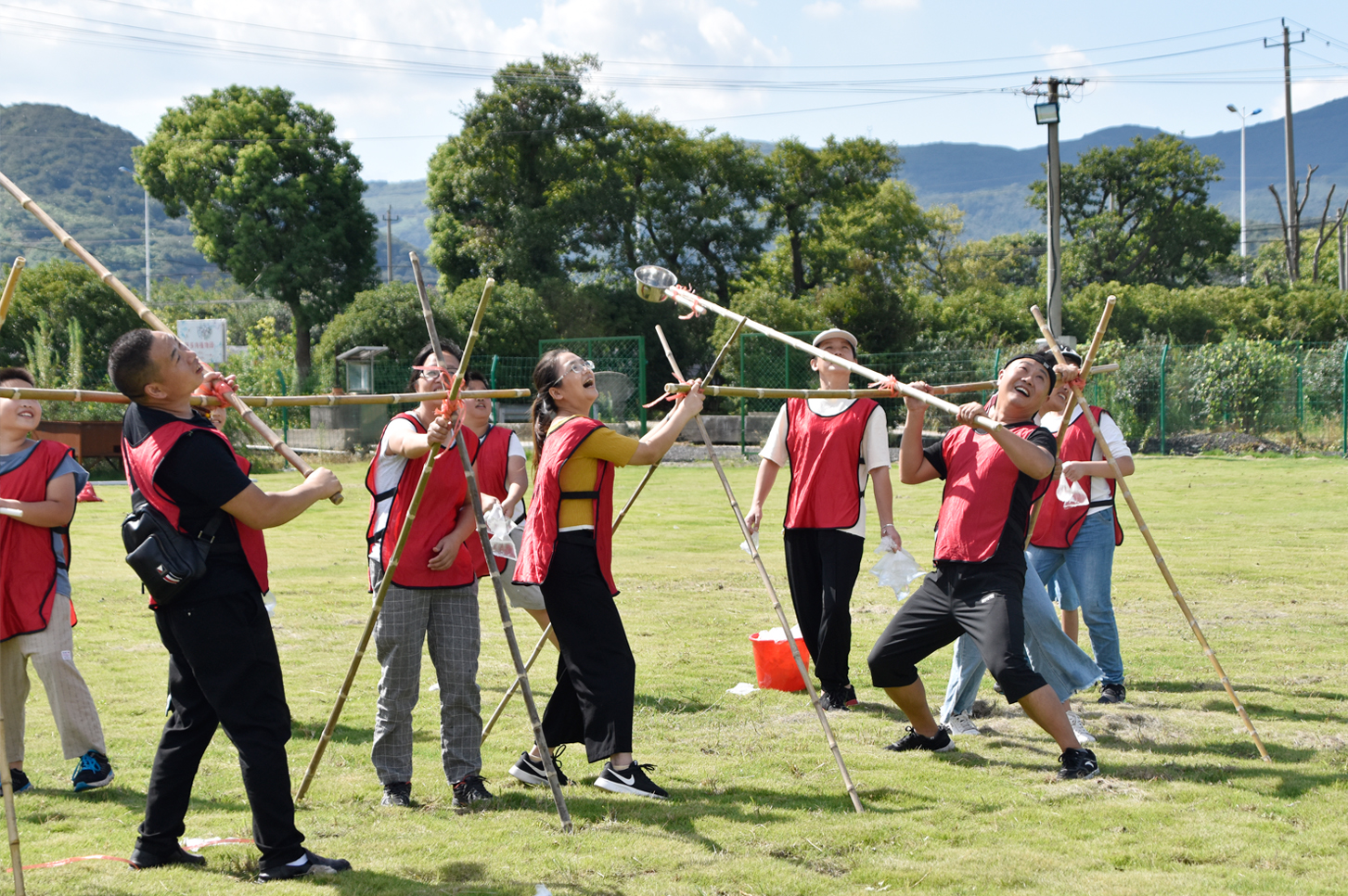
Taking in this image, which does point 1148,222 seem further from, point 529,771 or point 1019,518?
point 529,771

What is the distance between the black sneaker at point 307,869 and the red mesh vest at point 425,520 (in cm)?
121

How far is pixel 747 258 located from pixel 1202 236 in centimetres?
2566

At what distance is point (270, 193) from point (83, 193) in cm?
16205

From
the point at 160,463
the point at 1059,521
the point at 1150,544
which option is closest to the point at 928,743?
the point at 1150,544

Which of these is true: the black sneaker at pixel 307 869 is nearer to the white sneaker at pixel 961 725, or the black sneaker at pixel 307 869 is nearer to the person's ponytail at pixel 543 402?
the person's ponytail at pixel 543 402

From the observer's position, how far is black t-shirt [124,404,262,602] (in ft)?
13.0

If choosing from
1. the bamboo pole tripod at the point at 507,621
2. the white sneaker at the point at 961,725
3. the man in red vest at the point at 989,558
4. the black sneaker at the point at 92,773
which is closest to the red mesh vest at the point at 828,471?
the man in red vest at the point at 989,558

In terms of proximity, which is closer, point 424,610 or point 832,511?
point 424,610

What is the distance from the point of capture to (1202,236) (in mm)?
52219

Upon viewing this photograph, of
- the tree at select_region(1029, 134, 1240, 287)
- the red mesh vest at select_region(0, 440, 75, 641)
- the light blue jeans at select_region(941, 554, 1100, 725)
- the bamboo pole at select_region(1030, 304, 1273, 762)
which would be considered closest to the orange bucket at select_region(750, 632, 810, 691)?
the light blue jeans at select_region(941, 554, 1100, 725)

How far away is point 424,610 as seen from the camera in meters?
5.06

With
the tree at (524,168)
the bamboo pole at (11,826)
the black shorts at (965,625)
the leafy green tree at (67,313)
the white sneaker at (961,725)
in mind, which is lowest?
the white sneaker at (961,725)

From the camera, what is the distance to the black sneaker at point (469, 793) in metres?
4.99

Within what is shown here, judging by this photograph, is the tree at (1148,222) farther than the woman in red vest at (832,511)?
Yes
